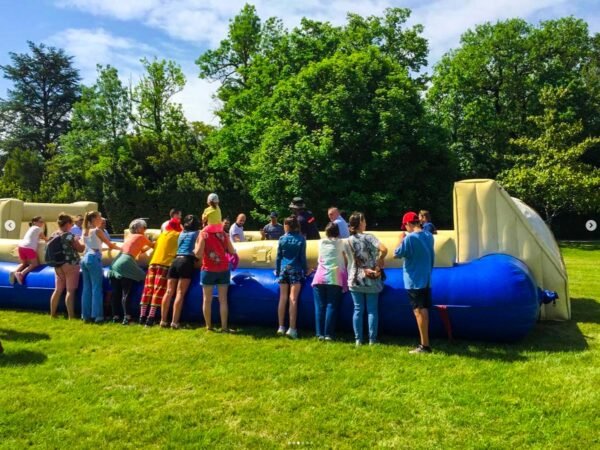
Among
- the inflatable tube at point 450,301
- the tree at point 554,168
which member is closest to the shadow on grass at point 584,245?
the tree at point 554,168

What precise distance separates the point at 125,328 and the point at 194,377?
2620 mm

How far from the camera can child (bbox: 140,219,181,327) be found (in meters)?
7.75

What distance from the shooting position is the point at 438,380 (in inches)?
207

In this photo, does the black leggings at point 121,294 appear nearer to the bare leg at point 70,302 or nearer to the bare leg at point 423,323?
the bare leg at point 70,302

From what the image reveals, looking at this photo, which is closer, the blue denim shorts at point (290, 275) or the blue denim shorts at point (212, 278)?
the blue denim shorts at point (290, 275)

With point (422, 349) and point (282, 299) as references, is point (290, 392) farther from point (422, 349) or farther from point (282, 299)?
point (282, 299)

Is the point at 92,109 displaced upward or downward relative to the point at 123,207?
upward

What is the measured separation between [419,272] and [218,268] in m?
2.75

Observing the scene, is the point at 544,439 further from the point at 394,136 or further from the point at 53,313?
the point at 394,136

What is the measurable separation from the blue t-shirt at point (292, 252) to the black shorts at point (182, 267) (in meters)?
1.36

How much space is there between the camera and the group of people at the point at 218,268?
6457mm

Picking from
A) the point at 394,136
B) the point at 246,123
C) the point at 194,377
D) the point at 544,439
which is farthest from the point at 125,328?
the point at 246,123

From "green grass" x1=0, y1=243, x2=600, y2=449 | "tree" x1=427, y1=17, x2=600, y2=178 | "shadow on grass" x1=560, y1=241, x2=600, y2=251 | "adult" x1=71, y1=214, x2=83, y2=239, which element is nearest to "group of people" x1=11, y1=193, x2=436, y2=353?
"green grass" x1=0, y1=243, x2=600, y2=449

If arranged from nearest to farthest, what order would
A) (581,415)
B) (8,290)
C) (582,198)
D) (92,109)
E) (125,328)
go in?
(581,415)
(125,328)
(8,290)
(582,198)
(92,109)
